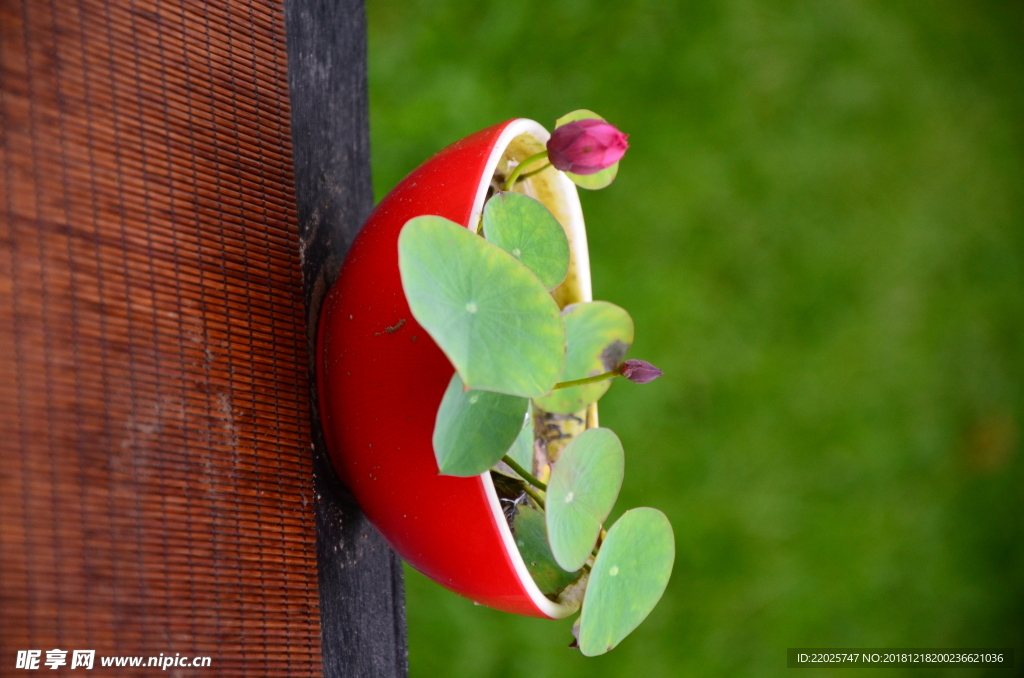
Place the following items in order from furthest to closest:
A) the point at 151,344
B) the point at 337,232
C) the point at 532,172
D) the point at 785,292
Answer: the point at 785,292 → the point at 337,232 → the point at 532,172 → the point at 151,344

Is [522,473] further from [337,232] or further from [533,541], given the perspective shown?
[337,232]

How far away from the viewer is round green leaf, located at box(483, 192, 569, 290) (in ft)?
1.59

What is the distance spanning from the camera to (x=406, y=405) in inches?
19.1

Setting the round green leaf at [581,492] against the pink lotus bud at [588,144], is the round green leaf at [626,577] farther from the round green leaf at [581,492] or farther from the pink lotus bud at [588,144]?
the pink lotus bud at [588,144]

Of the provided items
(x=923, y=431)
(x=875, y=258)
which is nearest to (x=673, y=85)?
(x=875, y=258)

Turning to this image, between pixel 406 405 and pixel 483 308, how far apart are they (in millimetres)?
95

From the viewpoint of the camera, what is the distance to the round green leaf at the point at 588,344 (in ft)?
1.89

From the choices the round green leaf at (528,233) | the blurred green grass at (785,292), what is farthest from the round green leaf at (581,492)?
the blurred green grass at (785,292)

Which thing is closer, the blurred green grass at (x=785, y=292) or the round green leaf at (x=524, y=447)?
the round green leaf at (x=524, y=447)

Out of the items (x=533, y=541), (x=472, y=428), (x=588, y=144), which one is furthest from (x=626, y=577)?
(x=588, y=144)

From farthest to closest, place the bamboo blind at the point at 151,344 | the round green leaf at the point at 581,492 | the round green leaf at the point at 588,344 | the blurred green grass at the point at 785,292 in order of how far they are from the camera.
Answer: the blurred green grass at the point at 785,292
the round green leaf at the point at 588,344
the round green leaf at the point at 581,492
the bamboo blind at the point at 151,344

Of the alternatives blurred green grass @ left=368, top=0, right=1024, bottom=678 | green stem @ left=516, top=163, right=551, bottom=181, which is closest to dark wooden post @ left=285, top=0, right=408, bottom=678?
green stem @ left=516, top=163, right=551, bottom=181

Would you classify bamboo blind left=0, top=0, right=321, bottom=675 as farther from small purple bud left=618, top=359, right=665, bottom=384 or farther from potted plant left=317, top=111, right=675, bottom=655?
small purple bud left=618, top=359, right=665, bottom=384

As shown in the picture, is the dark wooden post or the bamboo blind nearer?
the bamboo blind
